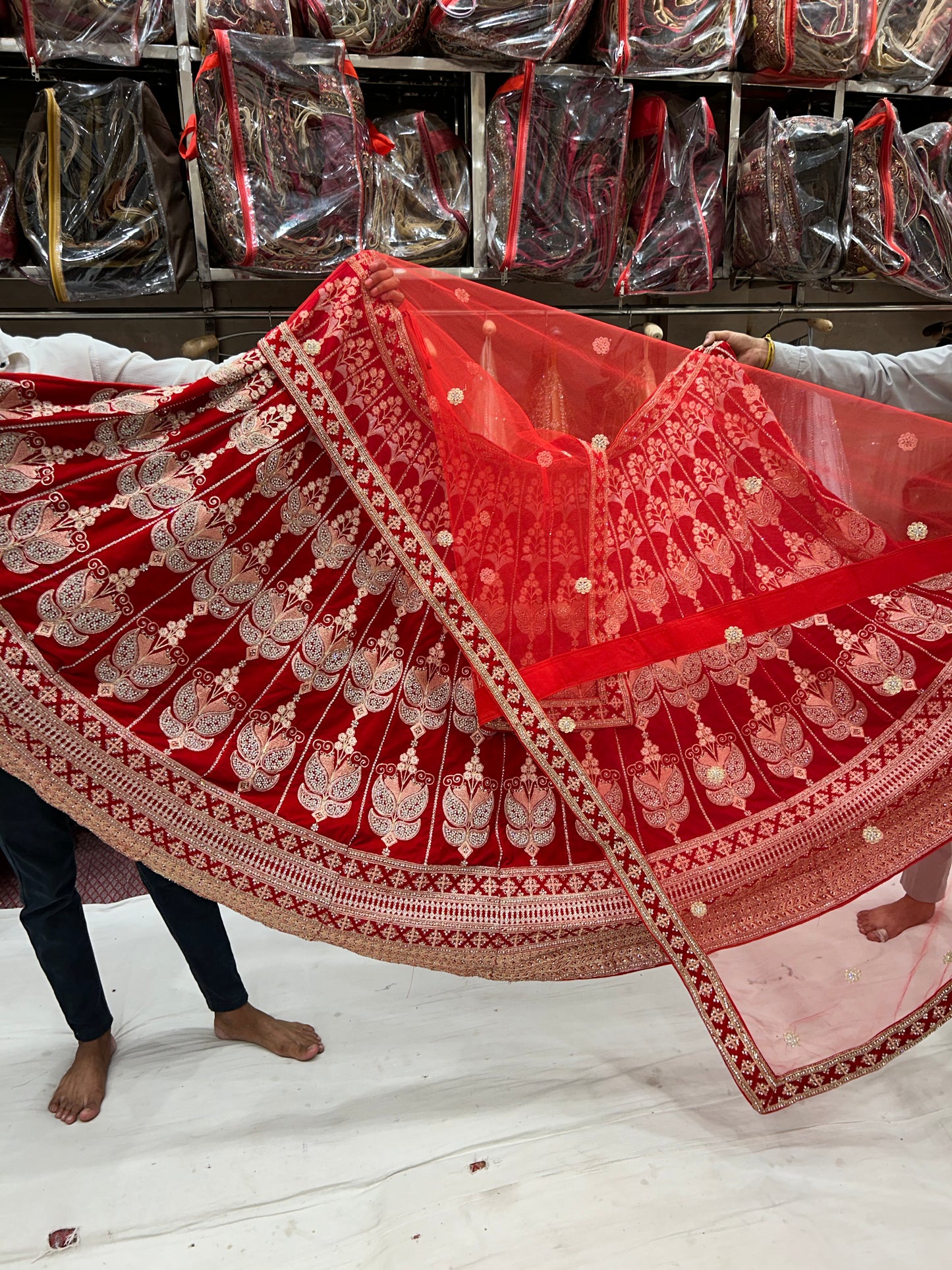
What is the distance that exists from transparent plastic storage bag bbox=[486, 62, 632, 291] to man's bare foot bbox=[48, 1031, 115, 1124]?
1.84 meters

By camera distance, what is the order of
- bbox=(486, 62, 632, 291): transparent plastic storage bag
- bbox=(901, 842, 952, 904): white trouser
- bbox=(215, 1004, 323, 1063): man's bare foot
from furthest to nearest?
bbox=(486, 62, 632, 291): transparent plastic storage bag, bbox=(215, 1004, 323, 1063): man's bare foot, bbox=(901, 842, 952, 904): white trouser

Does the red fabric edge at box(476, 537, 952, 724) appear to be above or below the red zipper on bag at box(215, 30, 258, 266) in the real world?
below

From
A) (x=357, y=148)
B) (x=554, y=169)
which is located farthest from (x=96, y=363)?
(x=554, y=169)

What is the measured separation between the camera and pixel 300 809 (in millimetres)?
1149

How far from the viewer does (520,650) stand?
46.4 inches

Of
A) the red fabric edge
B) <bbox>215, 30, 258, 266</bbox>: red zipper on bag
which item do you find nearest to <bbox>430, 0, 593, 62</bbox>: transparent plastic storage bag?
<bbox>215, 30, 258, 266</bbox>: red zipper on bag

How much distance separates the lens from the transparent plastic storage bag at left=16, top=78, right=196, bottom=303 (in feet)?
5.58

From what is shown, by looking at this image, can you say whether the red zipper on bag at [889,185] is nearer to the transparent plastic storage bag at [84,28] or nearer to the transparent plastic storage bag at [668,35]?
the transparent plastic storage bag at [668,35]

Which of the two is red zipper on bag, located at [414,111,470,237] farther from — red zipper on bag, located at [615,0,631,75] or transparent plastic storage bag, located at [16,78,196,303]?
transparent plastic storage bag, located at [16,78,196,303]

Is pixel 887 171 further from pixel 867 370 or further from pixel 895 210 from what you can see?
pixel 867 370

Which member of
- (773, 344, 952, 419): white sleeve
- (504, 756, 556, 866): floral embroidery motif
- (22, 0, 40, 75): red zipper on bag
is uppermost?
(22, 0, 40, 75): red zipper on bag

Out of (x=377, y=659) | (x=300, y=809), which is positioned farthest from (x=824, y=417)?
(x=300, y=809)

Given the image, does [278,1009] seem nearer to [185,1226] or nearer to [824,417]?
[185,1226]

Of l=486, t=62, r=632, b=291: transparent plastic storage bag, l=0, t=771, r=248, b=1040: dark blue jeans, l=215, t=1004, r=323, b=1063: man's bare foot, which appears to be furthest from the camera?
l=486, t=62, r=632, b=291: transparent plastic storage bag
